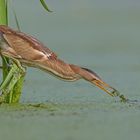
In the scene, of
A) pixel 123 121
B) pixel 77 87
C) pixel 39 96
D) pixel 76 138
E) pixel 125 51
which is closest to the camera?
pixel 76 138

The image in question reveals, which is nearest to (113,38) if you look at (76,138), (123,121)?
(123,121)

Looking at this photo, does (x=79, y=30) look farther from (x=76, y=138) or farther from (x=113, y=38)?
(x=76, y=138)

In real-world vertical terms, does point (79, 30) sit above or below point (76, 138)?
above
